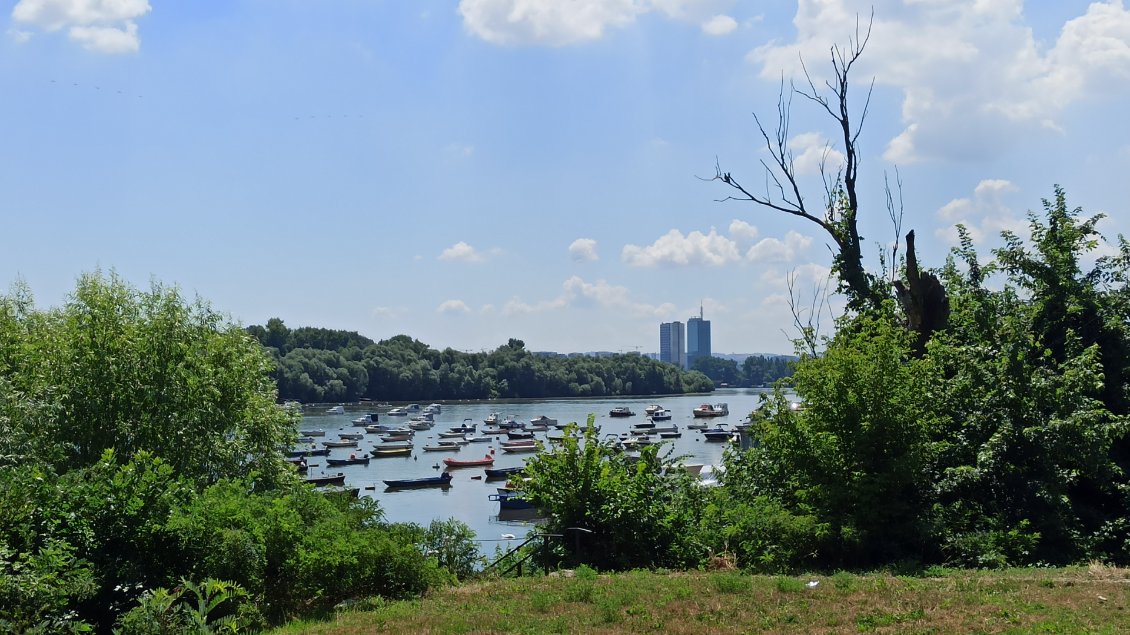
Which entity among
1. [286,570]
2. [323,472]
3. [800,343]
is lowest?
[323,472]

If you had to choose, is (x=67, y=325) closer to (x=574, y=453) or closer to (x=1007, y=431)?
(x=574, y=453)

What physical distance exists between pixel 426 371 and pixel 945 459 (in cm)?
13436

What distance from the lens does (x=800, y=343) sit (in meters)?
16.5

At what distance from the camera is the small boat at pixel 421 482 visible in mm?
55875

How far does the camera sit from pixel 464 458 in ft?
243

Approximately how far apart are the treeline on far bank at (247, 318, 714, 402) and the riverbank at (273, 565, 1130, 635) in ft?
395

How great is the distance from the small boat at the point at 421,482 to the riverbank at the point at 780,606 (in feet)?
153

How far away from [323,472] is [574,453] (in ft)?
181

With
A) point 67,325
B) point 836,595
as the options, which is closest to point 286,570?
point 836,595

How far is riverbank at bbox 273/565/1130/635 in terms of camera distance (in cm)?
828

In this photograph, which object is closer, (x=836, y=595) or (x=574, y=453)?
(x=836, y=595)

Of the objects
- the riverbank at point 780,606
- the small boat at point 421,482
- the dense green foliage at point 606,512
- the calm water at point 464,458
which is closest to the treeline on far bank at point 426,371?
the calm water at point 464,458

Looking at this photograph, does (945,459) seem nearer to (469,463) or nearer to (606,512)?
(606,512)

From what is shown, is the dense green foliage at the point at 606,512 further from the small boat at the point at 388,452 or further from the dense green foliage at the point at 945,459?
the small boat at the point at 388,452
